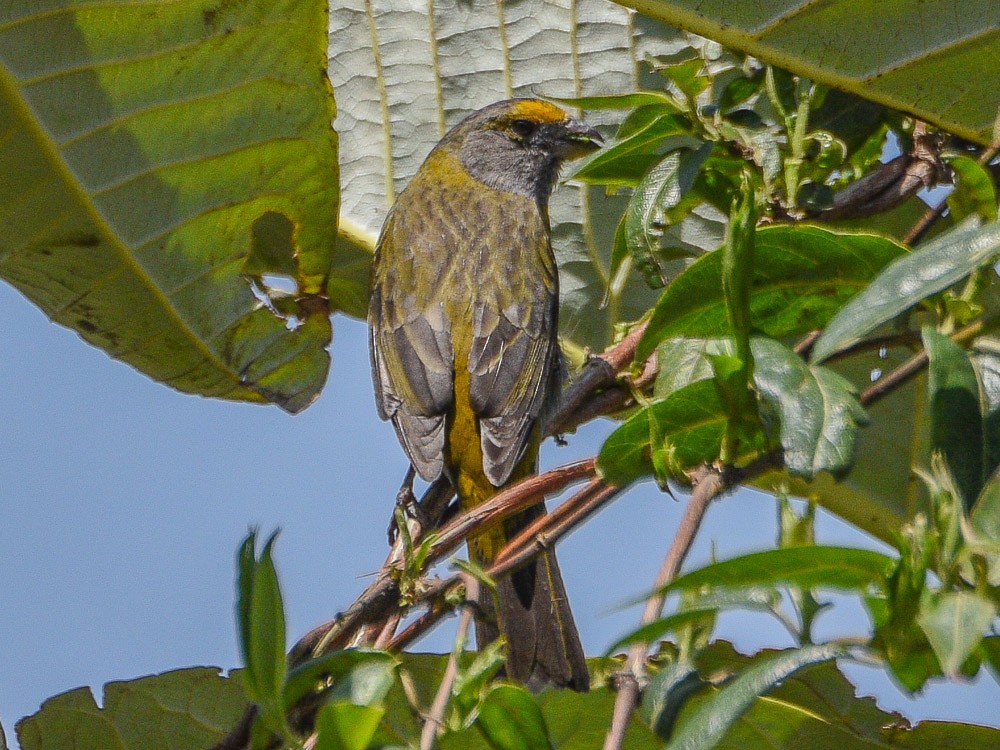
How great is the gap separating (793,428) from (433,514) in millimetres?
2028

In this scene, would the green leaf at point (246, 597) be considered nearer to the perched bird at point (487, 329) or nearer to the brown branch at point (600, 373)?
the perched bird at point (487, 329)

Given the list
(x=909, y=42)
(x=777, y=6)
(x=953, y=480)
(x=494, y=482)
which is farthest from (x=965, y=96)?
(x=494, y=482)

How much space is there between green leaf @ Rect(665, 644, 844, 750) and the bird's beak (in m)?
3.87

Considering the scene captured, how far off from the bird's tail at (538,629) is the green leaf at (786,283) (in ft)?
2.88

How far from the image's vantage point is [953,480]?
4.54 feet

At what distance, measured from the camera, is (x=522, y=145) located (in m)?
5.33

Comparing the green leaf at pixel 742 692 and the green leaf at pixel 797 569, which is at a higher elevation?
the green leaf at pixel 797 569

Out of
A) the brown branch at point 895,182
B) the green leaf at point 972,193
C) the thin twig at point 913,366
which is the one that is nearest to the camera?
the thin twig at point 913,366

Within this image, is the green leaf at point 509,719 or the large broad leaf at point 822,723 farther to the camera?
the large broad leaf at point 822,723

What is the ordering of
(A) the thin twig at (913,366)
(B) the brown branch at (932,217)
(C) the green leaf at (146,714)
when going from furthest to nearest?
(C) the green leaf at (146,714) → (B) the brown branch at (932,217) → (A) the thin twig at (913,366)

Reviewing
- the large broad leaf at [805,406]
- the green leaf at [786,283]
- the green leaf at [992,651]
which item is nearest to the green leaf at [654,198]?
the green leaf at [786,283]

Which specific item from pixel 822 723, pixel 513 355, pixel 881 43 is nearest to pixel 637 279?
pixel 881 43

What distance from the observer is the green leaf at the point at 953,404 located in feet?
4.77

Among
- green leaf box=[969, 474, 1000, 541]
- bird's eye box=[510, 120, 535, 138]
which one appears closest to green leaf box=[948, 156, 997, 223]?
green leaf box=[969, 474, 1000, 541]
